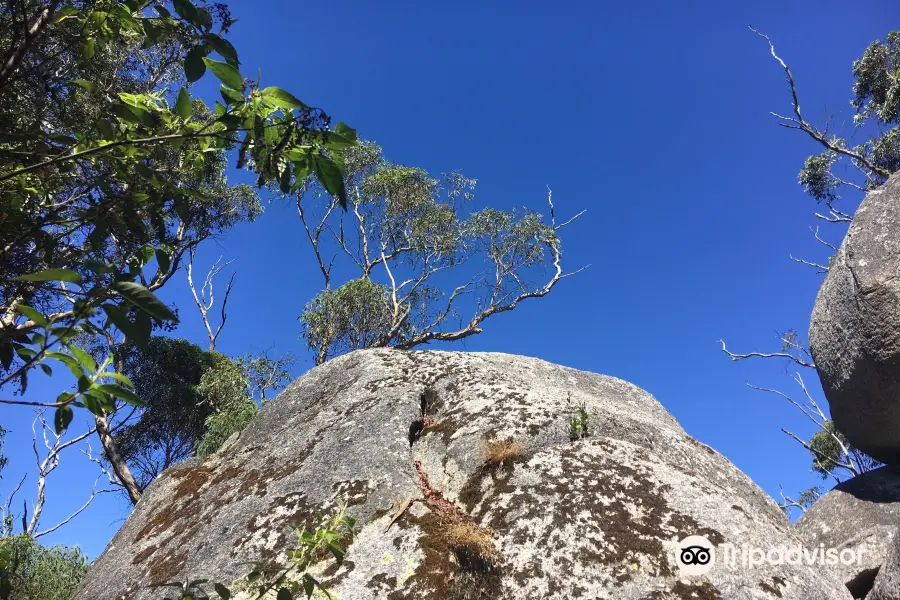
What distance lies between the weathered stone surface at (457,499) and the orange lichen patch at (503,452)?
6 centimetres

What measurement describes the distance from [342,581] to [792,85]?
21.1 meters

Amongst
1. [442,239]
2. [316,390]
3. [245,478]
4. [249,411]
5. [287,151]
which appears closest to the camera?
[287,151]

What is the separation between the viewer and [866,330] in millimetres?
10930

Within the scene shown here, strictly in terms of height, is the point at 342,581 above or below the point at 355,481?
below

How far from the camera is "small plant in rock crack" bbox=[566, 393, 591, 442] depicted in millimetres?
6574

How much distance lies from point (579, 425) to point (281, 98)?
578cm

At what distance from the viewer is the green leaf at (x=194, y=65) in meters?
1.55

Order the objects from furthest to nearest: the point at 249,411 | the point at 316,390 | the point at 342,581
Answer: the point at 249,411, the point at 316,390, the point at 342,581

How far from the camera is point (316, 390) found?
29.6 feet

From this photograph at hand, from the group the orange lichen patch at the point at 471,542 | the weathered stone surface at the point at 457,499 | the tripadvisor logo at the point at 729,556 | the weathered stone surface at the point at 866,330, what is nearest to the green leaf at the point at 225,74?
the weathered stone surface at the point at 457,499

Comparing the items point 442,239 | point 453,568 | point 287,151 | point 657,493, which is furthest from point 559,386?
point 442,239

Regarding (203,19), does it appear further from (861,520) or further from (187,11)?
(861,520)

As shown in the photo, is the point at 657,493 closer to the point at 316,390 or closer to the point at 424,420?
the point at 424,420

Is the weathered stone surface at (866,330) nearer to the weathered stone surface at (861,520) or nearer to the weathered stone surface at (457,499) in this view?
the weathered stone surface at (861,520)
